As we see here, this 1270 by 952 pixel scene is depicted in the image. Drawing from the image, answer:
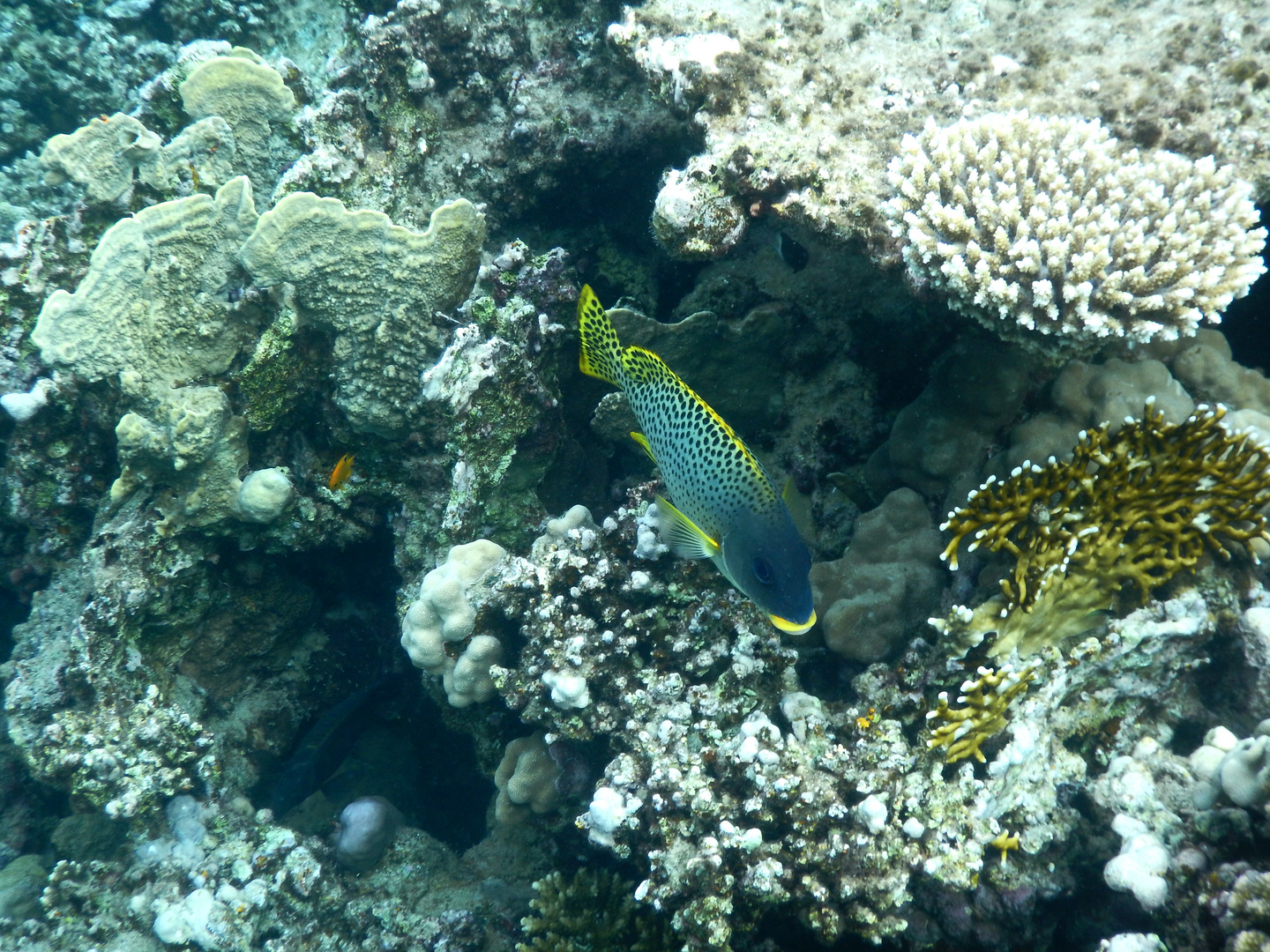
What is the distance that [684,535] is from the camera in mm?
2617

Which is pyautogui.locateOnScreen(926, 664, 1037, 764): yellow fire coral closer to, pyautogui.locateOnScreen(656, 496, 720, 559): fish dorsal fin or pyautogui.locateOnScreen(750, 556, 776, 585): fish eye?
pyautogui.locateOnScreen(750, 556, 776, 585): fish eye

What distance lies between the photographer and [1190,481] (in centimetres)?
247

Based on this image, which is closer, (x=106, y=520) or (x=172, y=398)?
(x=172, y=398)

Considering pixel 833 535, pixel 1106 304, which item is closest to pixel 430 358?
pixel 833 535

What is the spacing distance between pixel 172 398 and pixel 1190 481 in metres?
5.20

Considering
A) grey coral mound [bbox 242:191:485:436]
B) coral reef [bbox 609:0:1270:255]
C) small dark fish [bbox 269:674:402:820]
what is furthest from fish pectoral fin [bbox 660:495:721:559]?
small dark fish [bbox 269:674:402:820]

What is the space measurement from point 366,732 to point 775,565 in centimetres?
466

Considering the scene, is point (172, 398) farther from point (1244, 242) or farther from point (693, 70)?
point (1244, 242)

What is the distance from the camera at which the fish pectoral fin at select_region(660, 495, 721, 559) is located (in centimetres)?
253

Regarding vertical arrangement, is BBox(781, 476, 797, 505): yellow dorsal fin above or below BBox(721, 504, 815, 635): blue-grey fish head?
above

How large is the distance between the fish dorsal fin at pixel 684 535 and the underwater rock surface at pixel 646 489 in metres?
0.06

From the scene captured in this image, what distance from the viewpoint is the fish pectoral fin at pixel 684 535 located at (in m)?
2.53

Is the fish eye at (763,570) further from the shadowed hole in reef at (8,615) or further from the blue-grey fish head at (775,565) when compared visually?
the shadowed hole in reef at (8,615)

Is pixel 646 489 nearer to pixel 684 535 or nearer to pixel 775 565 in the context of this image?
pixel 684 535
